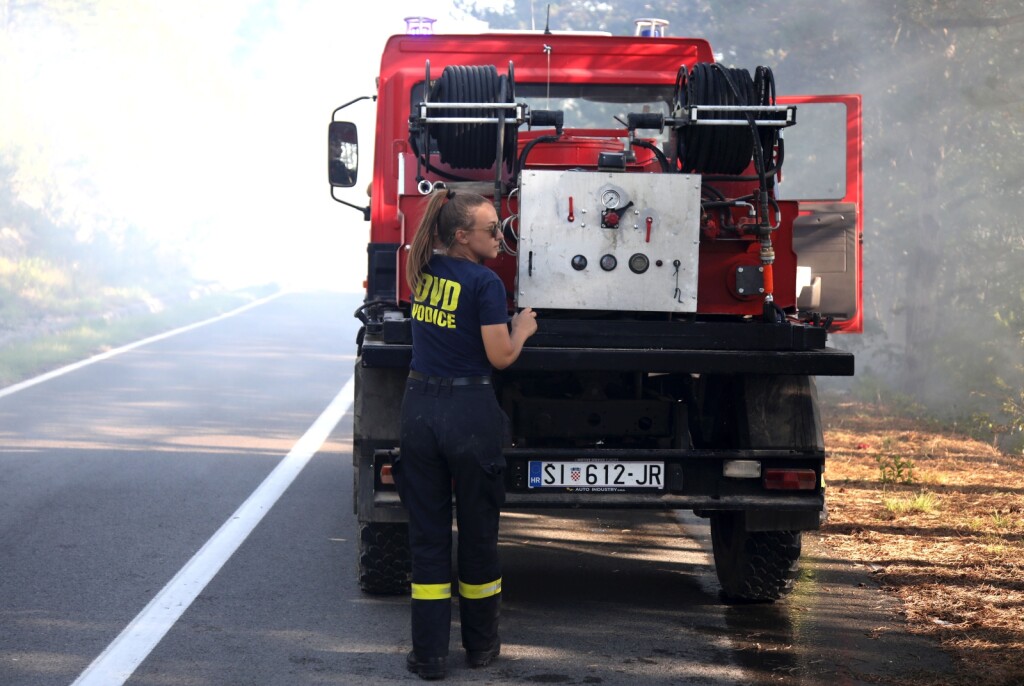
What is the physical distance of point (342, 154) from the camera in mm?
8719

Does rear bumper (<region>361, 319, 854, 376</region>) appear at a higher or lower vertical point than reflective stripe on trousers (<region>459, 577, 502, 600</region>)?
higher

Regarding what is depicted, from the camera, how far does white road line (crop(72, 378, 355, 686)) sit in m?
5.37

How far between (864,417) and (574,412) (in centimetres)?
912

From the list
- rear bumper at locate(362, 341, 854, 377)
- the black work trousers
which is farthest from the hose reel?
the black work trousers

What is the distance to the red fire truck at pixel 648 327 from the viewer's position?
236 inches

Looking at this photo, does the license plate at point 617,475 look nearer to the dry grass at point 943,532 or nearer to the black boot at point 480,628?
the black boot at point 480,628

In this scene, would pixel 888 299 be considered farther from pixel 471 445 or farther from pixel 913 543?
pixel 471 445

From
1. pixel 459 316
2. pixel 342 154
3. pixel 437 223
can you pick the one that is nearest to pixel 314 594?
pixel 459 316

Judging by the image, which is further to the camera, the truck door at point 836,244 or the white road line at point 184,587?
the truck door at point 836,244

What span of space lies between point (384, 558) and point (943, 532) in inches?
147

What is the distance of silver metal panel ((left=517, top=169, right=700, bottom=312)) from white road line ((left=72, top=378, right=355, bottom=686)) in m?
2.13

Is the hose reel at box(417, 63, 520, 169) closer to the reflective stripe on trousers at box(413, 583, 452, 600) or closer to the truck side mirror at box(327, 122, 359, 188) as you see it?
the truck side mirror at box(327, 122, 359, 188)

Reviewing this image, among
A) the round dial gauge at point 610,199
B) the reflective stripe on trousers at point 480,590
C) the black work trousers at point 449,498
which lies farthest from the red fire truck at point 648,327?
the reflective stripe on trousers at point 480,590

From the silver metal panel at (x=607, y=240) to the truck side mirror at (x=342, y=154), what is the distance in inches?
113
